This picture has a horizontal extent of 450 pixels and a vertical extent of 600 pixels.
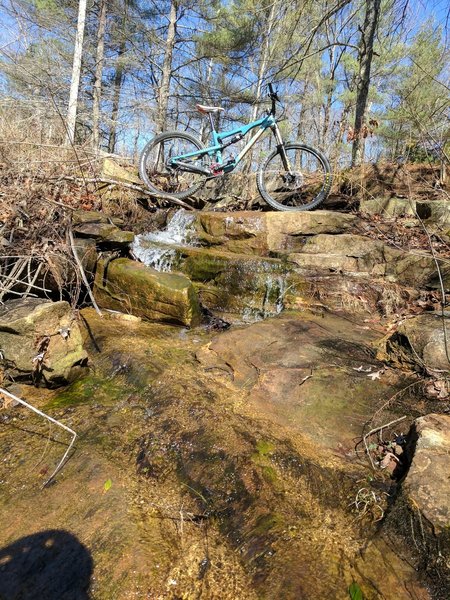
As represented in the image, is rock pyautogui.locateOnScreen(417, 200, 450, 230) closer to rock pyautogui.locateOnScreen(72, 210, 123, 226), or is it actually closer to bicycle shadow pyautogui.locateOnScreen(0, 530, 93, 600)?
rock pyautogui.locateOnScreen(72, 210, 123, 226)

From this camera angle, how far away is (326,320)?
3.79 metres

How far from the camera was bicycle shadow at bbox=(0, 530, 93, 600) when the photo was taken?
1241 mm

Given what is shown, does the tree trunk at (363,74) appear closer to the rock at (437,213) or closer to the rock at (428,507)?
the rock at (437,213)

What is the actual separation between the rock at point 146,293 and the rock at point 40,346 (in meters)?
1.24

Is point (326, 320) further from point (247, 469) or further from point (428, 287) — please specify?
point (247, 469)

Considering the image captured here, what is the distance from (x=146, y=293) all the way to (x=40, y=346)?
1.53 m

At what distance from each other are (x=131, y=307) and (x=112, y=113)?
1191 centimetres

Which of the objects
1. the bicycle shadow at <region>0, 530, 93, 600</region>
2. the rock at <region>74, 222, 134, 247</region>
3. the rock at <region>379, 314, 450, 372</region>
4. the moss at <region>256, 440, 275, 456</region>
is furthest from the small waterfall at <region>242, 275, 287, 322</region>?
the bicycle shadow at <region>0, 530, 93, 600</region>

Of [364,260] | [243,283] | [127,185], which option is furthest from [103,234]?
[364,260]

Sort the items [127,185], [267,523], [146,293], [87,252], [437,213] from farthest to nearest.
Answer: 1. [127,185]
2. [437,213]
3. [87,252]
4. [146,293]
5. [267,523]

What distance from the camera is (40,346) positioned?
256 centimetres

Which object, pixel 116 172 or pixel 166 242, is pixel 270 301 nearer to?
pixel 166 242

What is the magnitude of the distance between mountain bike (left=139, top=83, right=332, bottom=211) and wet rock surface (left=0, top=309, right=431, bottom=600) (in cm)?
327

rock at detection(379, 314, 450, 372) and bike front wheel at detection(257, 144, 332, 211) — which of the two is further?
bike front wheel at detection(257, 144, 332, 211)
